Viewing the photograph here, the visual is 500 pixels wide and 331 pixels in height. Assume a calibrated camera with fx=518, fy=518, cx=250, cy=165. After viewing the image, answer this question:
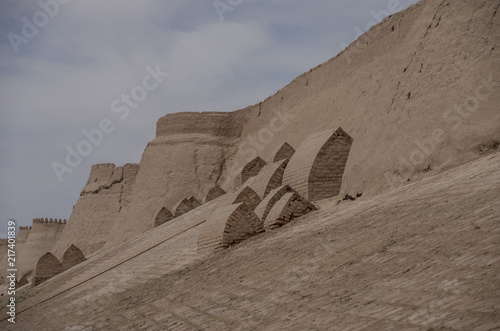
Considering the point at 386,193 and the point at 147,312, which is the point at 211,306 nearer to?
the point at 147,312

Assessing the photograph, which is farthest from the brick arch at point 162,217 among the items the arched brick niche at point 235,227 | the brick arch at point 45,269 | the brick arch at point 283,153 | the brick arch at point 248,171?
the arched brick niche at point 235,227

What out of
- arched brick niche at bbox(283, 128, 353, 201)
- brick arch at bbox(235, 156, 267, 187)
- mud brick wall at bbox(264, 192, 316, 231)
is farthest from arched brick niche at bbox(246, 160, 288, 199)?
brick arch at bbox(235, 156, 267, 187)

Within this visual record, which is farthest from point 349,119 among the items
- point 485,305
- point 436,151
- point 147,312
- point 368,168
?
point 485,305

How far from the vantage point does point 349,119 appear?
1675 cm

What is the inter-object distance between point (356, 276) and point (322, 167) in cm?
684

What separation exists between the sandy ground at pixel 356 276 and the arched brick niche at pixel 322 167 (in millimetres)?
2423

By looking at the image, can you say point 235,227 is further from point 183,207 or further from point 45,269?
point 183,207

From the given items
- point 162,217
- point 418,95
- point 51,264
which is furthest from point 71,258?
point 418,95

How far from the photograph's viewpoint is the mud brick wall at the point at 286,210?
9000 mm

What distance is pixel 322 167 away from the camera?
35.7 ft

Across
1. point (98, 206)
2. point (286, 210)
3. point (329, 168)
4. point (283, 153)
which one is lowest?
point (286, 210)

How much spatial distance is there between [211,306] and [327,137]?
6.60 metres

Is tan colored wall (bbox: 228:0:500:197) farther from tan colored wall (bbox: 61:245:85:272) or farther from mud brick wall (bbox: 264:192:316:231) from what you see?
tan colored wall (bbox: 61:245:85:272)

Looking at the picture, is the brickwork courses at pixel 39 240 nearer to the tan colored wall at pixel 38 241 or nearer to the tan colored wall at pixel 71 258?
the tan colored wall at pixel 38 241
